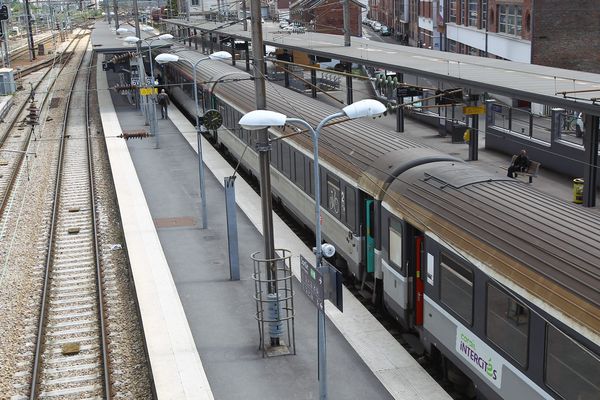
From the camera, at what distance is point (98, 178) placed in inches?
1206

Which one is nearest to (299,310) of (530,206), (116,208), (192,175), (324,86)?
(530,206)

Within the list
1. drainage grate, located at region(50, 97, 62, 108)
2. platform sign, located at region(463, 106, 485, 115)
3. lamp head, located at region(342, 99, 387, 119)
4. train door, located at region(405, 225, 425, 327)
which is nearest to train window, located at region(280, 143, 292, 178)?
platform sign, located at region(463, 106, 485, 115)

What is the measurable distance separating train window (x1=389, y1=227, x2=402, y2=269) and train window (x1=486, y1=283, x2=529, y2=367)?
3.03 metres

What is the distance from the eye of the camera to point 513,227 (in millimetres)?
10852

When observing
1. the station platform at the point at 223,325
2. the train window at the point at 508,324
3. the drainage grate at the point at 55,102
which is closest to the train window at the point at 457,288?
the train window at the point at 508,324

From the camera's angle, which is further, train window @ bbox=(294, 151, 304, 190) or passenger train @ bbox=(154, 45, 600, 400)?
train window @ bbox=(294, 151, 304, 190)

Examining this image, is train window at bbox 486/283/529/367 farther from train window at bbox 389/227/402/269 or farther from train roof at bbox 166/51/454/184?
train roof at bbox 166/51/454/184

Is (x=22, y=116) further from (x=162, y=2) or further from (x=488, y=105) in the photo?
(x=162, y=2)

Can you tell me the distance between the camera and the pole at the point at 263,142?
1353 centimetres

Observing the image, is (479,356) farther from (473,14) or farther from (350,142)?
(473,14)

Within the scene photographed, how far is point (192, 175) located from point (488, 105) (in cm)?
1071

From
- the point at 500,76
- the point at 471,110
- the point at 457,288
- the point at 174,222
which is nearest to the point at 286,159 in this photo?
the point at 174,222

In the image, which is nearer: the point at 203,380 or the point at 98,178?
the point at 203,380

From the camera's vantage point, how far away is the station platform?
13.1m
